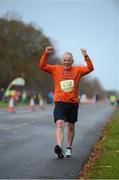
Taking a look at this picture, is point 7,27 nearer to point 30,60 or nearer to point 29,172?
point 30,60

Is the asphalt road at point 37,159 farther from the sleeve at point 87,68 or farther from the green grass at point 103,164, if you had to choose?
the sleeve at point 87,68

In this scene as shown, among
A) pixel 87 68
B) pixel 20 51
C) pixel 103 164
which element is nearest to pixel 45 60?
pixel 87 68

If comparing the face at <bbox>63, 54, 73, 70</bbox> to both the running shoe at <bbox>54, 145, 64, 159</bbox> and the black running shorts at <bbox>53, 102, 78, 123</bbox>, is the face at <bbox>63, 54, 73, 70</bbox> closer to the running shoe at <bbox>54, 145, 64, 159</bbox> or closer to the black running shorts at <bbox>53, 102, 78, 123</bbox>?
the black running shorts at <bbox>53, 102, 78, 123</bbox>

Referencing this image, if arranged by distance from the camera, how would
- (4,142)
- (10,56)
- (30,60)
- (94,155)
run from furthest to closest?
(30,60) → (10,56) → (4,142) → (94,155)

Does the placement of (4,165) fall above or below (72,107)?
below

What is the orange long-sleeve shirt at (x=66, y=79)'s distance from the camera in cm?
1055

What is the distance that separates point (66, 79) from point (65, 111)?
0.57m

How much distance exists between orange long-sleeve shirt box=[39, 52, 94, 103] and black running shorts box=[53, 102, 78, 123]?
0.28 ft

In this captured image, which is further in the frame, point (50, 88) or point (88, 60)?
point (50, 88)

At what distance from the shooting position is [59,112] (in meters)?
10.6

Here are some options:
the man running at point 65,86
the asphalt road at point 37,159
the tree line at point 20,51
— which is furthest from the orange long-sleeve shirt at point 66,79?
the tree line at point 20,51

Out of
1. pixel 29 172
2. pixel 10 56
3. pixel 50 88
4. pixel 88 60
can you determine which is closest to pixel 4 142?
pixel 88 60

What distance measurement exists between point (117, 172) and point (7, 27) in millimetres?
72288

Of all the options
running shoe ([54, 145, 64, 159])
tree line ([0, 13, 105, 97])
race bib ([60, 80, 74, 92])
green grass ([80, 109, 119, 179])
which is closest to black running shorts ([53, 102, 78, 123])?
race bib ([60, 80, 74, 92])
